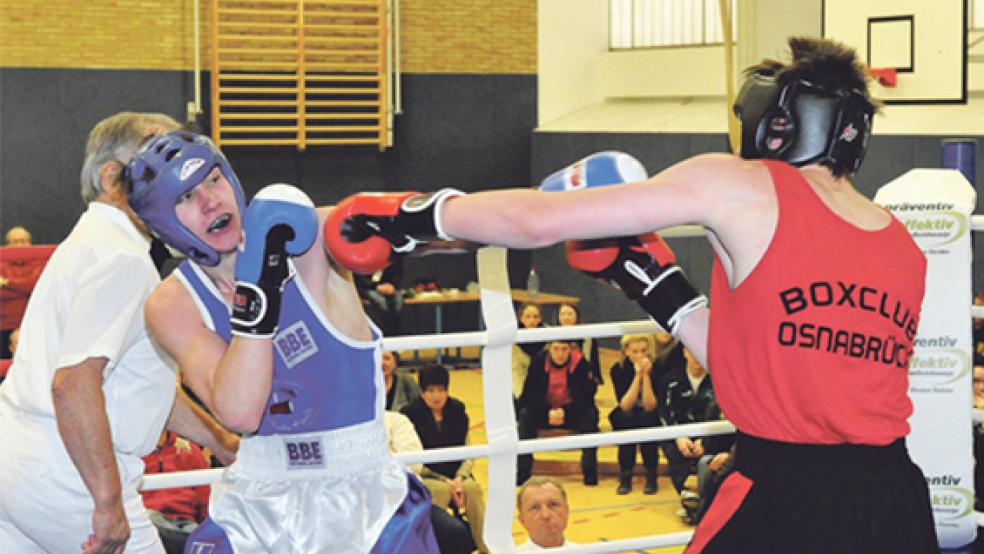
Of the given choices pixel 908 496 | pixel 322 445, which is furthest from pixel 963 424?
pixel 322 445

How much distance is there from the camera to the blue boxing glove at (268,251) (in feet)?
7.73

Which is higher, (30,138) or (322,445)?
(30,138)

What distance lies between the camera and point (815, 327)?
2176mm

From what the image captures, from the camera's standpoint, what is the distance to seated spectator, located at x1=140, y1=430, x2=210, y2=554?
4188mm

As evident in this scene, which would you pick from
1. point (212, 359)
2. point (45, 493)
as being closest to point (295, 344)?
point (212, 359)

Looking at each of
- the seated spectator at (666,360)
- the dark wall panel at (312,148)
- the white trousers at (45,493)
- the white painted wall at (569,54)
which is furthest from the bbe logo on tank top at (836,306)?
the white painted wall at (569,54)

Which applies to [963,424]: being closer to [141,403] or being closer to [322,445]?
[322,445]

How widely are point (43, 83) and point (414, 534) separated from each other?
10.1m

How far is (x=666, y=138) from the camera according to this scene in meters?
12.1

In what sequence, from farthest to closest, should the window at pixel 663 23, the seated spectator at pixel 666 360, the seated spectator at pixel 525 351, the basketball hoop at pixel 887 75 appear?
the window at pixel 663 23
the basketball hoop at pixel 887 75
the seated spectator at pixel 525 351
the seated spectator at pixel 666 360

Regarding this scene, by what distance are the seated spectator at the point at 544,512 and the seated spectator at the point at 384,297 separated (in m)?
Result: 5.26

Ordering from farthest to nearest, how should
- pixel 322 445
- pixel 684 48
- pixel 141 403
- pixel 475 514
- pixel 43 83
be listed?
pixel 684 48, pixel 43 83, pixel 475 514, pixel 141 403, pixel 322 445

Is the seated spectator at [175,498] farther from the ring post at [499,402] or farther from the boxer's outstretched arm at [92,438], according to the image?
the boxer's outstretched arm at [92,438]

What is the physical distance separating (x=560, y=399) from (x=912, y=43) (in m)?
4.01
